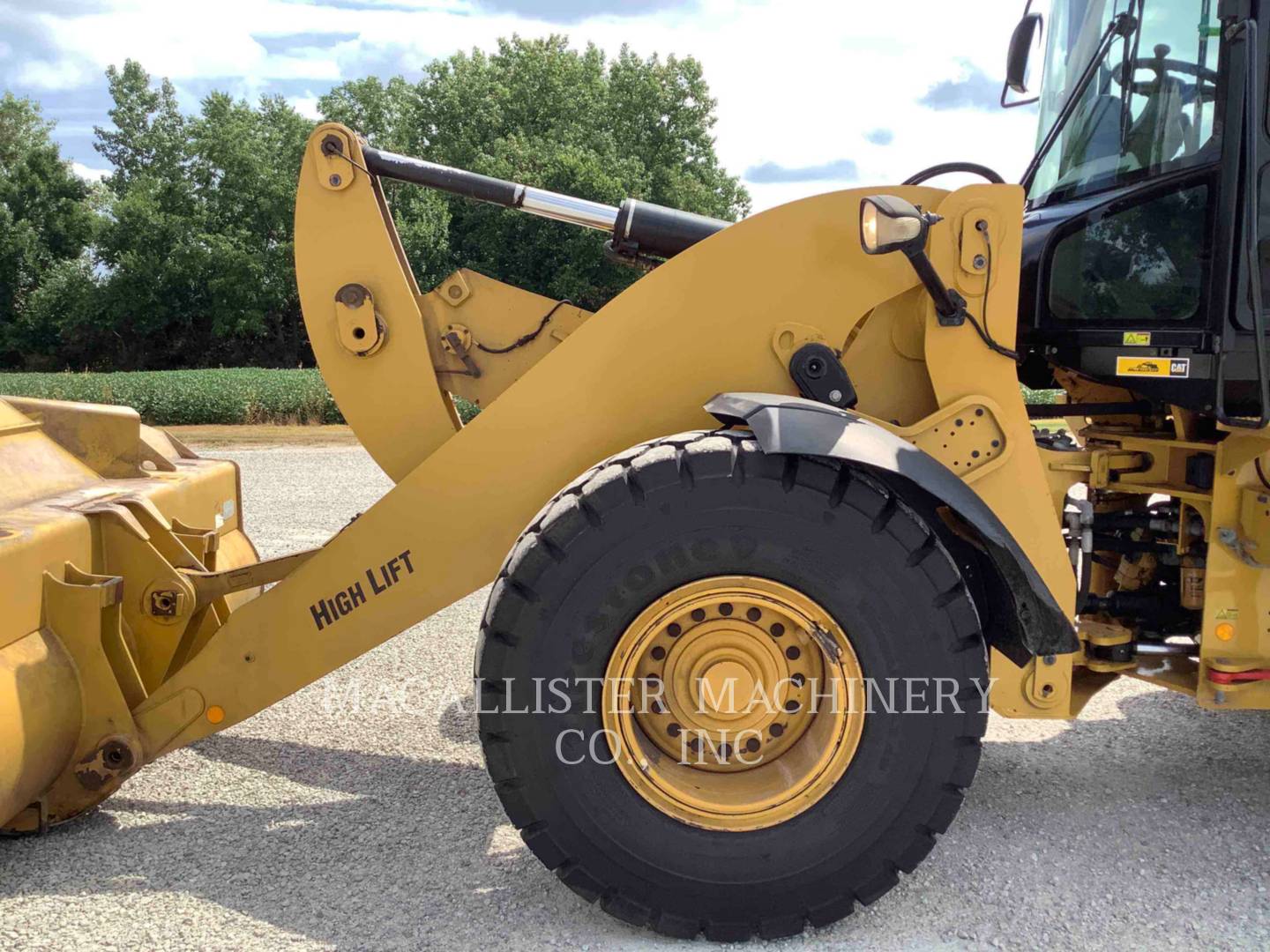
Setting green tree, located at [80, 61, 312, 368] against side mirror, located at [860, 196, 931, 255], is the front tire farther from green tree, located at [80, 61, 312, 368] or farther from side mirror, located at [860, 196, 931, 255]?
green tree, located at [80, 61, 312, 368]

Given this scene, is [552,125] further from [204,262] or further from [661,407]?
[661,407]

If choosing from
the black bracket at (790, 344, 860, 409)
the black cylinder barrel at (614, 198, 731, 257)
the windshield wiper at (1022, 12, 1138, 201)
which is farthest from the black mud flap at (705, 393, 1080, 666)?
the windshield wiper at (1022, 12, 1138, 201)

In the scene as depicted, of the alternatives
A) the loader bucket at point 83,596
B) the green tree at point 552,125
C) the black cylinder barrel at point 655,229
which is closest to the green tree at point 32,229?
the green tree at point 552,125

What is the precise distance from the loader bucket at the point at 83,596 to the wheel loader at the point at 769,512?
1 cm

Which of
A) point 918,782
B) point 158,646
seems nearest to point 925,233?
point 918,782

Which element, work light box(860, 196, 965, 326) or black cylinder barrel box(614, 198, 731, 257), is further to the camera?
black cylinder barrel box(614, 198, 731, 257)

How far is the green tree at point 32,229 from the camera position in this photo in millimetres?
34094

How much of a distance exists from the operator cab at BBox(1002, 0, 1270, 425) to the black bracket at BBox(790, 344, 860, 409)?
2.56 feet

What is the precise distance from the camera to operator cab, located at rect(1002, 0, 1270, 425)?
113 inches

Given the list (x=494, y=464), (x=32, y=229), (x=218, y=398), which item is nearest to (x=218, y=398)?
(x=218, y=398)

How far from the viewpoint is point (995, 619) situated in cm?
284

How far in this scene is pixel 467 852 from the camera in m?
3.05

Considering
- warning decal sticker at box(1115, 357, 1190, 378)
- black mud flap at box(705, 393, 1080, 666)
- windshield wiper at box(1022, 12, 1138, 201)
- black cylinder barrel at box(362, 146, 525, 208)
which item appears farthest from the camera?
black cylinder barrel at box(362, 146, 525, 208)

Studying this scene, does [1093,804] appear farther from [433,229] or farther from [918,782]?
[433,229]
